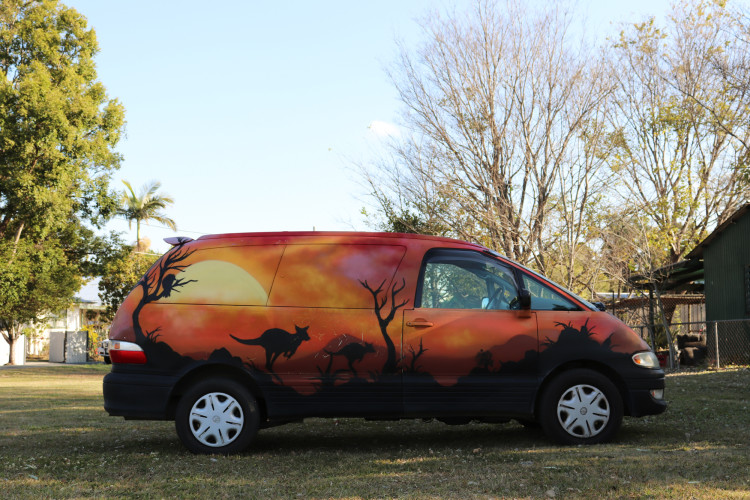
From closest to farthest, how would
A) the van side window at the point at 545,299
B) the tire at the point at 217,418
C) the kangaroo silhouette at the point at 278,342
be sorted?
the tire at the point at 217,418 < the kangaroo silhouette at the point at 278,342 < the van side window at the point at 545,299

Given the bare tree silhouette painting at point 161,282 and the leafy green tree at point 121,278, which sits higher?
the leafy green tree at point 121,278

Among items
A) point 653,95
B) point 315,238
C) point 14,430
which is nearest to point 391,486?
point 315,238

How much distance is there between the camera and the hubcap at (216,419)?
21.9ft

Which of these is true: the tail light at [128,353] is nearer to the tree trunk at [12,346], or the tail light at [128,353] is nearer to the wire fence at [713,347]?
the wire fence at [713,347]

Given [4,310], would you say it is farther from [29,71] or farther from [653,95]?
[653,95]

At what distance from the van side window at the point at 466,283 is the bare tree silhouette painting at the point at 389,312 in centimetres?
24

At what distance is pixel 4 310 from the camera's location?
98.4 feet

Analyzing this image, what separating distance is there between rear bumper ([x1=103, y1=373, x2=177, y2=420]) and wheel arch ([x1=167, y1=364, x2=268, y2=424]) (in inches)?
2.8

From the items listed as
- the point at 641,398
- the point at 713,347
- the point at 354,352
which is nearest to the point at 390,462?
the point at 354,352

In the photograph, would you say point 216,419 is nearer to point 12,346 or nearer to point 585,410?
point 585,410

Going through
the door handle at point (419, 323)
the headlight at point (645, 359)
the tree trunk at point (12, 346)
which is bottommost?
the tree trunk at point (12, 346)

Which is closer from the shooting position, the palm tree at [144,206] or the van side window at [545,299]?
the van side window at [545,299]

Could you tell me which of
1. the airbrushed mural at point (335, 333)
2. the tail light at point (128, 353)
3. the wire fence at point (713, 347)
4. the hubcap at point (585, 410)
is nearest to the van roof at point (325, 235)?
the airbrushed mural at point (335, 333)

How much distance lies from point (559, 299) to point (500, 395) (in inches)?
41.1
